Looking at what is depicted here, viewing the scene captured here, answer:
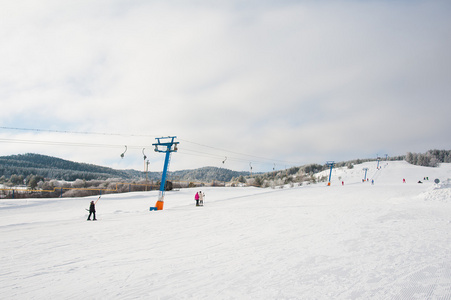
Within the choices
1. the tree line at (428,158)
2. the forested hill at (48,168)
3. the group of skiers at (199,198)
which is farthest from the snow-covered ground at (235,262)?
the tree line at (428,158)

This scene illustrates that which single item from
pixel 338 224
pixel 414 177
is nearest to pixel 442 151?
pixel 414 177

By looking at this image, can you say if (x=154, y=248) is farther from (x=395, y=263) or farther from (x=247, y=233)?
(x=395, y=263)

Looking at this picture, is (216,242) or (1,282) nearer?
(1,282)

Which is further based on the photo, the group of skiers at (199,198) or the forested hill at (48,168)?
the forested hill at (48,168)

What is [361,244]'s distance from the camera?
860 centimetres

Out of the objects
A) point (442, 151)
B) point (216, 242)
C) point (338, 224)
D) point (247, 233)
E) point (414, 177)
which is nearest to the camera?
point (216, 242)

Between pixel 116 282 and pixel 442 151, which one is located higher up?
pixel 442 151

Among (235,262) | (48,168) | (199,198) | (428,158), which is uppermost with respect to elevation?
(428,158)

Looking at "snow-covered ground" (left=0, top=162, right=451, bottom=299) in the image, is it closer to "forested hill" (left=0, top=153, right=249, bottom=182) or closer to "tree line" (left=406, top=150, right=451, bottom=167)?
"forested hill" (left=0, top=153, right=249, bottom=182)

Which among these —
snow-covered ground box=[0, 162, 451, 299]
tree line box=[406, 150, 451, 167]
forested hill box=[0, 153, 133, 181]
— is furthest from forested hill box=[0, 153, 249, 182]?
tree line box=[406, 150, 451, 167]

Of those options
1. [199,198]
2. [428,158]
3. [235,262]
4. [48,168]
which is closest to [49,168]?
[48,168]

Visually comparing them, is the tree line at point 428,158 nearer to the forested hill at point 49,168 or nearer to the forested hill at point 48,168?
the forested hill at point 49,168

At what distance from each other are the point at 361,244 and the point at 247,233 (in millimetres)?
4594

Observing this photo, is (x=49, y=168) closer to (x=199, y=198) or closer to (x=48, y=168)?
(x=48, y=168)
